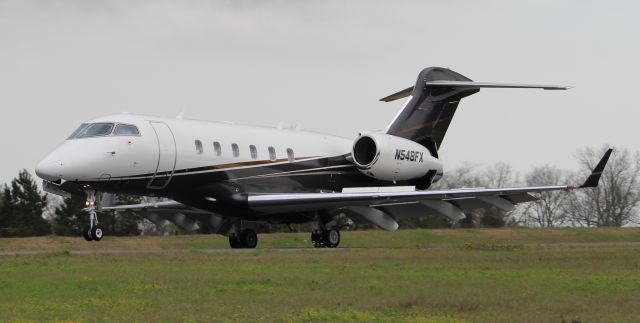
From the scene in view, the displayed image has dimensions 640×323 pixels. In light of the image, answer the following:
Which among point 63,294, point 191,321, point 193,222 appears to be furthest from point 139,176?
point 191,321

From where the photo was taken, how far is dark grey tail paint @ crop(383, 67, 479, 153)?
117 feet

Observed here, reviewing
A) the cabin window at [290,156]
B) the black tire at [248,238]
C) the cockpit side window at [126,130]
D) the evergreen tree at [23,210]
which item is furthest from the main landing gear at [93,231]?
the evergreen tree at [23,210]

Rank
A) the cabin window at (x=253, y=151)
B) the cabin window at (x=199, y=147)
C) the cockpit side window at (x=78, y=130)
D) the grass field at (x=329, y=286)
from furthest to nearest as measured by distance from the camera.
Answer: the cabin window at (x=253, y=151) < the cabin window at (x=199, y=147) < the cockpit side window at (x=78, y=130) < the grass field at (x=329, y=286)

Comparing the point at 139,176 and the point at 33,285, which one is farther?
the point at 139,176

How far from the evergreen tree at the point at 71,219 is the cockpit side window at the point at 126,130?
30249mm

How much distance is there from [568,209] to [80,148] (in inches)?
2427

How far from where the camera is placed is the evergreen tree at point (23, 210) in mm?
55906

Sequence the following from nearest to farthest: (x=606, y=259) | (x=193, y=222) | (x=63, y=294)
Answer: (x=63, y=294) < (x=606, y=259) < (x=193, y=222)

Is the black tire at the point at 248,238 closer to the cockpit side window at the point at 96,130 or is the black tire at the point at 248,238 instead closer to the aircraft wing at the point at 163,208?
the aircraft wing at the point at 163,208

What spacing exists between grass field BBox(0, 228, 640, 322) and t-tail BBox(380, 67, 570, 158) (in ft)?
27.3

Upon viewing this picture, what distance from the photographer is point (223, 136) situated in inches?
1217

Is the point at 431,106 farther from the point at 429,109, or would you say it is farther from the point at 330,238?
the point at 330,238

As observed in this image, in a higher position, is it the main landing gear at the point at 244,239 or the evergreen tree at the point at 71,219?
the evergreen tree at the point at 71,219

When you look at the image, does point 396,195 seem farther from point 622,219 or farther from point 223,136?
point 622,219
